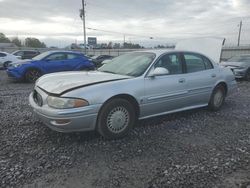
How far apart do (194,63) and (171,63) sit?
0.76 metres

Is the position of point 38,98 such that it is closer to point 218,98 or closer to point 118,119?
point 118,119

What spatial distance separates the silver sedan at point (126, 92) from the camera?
3.54 metres

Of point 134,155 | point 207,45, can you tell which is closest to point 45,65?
point 134,155

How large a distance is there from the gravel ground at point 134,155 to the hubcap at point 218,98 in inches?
33.6

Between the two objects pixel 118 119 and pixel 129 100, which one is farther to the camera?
pixel 129 100

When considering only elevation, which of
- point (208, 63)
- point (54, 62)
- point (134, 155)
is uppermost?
point (208, 63)

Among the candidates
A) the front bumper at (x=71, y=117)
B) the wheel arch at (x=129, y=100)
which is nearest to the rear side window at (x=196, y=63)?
the wheel arch at (x=129, y=100)

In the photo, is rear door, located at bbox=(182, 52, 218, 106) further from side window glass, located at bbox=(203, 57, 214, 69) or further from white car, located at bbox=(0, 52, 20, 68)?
white car, located at bbox=(0, 52, 20, 68)

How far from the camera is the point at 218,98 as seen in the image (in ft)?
19.1

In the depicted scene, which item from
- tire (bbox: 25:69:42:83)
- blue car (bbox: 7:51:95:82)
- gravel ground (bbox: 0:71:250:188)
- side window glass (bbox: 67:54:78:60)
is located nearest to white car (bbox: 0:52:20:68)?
blue car (bbox: 7:51:95:82)

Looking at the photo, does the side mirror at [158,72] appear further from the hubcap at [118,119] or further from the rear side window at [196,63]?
the rear side window at [196,63]

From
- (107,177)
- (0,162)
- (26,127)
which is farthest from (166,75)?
(0,162)

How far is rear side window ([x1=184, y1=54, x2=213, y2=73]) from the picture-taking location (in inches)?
201

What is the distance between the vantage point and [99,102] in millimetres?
3658
